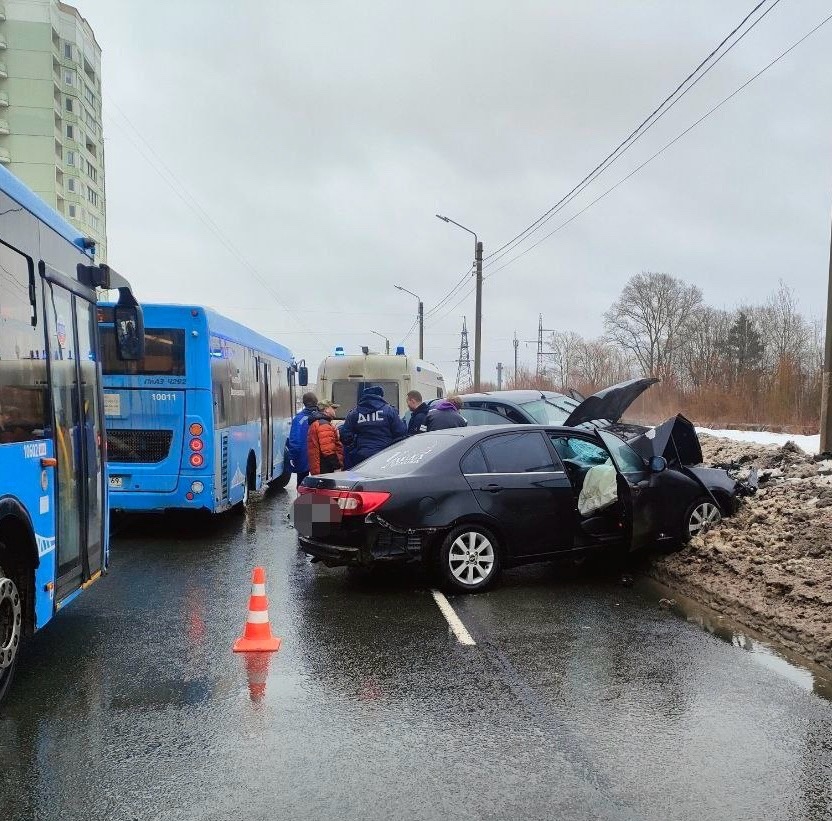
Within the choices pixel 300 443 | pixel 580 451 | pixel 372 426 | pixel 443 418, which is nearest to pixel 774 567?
pixel 580 451

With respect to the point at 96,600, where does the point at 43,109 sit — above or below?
above

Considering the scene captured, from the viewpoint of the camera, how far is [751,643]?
6027 millimetres

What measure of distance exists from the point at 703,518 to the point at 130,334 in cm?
601

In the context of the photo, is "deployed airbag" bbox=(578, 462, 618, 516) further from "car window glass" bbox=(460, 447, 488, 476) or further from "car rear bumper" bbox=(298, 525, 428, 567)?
"car rear bumper" bbox=(298, 525, 428, 567)

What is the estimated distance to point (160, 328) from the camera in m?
10.6

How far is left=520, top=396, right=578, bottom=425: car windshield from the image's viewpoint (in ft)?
46.6

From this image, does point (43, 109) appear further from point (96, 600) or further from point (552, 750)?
point (552, 750)

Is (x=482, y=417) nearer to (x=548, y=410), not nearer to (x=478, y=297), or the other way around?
(x=548, y=410)

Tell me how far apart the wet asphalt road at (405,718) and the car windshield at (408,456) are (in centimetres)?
117

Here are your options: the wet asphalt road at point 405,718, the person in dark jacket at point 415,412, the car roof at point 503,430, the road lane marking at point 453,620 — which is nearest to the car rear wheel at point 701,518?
the car roof at point 503,430

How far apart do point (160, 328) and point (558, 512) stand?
5.76 meters

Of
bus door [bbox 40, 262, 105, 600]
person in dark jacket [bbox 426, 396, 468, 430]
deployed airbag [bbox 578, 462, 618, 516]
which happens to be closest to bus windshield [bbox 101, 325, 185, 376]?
person in dark jacket [bbox 426, 396, 468, 430]

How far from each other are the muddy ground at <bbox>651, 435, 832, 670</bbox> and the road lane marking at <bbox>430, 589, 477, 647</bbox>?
7.42 ft

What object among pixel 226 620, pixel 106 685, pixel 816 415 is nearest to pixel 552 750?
pixel 106 685
